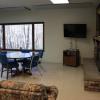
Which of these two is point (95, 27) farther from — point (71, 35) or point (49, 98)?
point (49, 98)

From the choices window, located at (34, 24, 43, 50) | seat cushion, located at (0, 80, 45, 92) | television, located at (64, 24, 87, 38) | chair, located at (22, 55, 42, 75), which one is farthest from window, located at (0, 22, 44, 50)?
seat cushion, located at (0, 80, 45, 92)

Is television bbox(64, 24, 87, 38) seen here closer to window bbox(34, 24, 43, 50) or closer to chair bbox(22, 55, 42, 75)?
window bbox(34, 24, 43, 50)

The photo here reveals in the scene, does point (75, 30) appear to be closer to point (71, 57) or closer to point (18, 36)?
point (71, 57)

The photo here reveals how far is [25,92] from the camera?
2.16m

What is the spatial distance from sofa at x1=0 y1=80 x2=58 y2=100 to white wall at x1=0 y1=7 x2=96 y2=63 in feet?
19.0

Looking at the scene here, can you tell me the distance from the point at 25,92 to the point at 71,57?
5388 mm

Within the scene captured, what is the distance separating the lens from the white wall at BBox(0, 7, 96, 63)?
301 inches

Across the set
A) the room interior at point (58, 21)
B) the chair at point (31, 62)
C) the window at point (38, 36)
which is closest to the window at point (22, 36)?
the window at point (38, 36)

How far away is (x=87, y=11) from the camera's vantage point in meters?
7.61

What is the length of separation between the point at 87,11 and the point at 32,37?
2.93 metres

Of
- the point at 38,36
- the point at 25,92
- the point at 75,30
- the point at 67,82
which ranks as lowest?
the point at 67,82

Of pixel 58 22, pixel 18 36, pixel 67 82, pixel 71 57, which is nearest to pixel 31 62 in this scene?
pixel 67 82

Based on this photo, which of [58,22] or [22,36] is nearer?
[58,22]

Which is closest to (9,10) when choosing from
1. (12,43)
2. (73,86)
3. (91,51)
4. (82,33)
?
(12,43)
